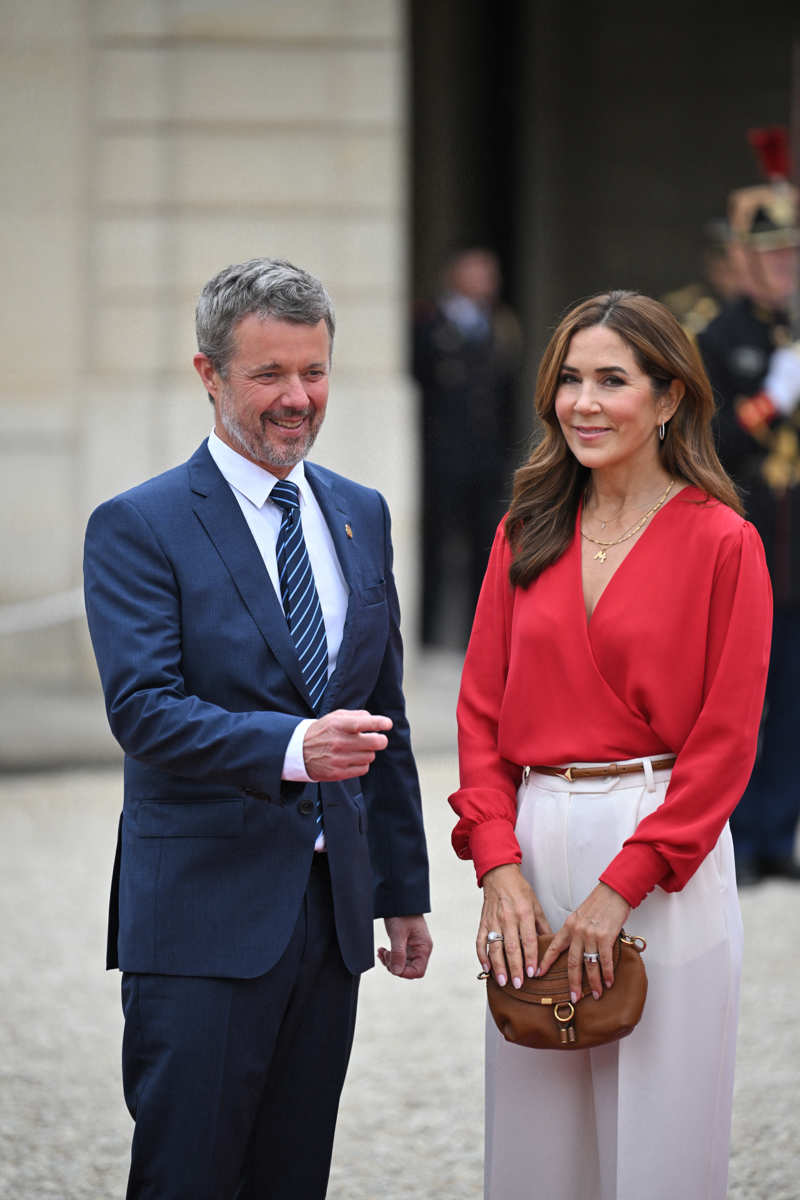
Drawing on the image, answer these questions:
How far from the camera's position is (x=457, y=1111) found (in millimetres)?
4332

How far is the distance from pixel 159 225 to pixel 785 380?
4194 millimetres

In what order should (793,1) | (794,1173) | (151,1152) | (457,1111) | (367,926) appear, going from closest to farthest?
(151,1152), (367,926), (794,1173), (457,1111), (793,1)

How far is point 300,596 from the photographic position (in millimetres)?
2686

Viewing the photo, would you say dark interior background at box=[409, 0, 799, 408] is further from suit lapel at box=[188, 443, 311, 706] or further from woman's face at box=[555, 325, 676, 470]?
suit lapel at box=[188, 443, 311, 706]

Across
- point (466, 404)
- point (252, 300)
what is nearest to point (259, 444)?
point (252, 300)

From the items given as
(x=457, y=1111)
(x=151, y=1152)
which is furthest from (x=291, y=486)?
(x=457, y=1111)

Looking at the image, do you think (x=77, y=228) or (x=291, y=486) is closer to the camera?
(x=291, y=486)

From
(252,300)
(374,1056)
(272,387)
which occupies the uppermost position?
(252,300)

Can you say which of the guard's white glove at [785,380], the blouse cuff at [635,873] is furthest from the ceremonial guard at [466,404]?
the blouse cuff at [635,873]

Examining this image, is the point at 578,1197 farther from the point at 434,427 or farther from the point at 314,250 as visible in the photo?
the point at 434,427

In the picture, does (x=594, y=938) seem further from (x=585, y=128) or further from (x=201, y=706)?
(x=585, y=128)

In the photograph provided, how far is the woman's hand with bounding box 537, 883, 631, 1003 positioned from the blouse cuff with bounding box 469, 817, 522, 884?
158 millimetres

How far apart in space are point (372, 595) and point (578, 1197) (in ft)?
3.41

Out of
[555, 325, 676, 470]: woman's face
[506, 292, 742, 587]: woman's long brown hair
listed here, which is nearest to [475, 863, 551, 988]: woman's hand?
[506, 292, 742, 587]: woman's long brown hair
